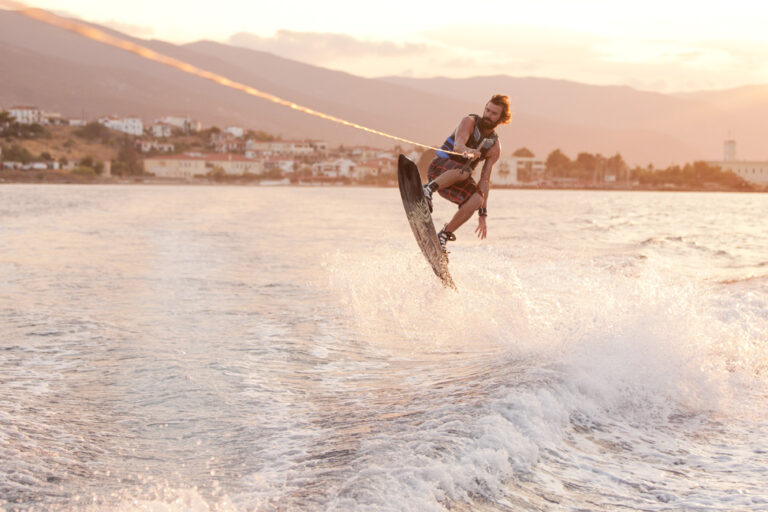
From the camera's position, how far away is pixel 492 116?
365 inches

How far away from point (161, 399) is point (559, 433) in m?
3.18

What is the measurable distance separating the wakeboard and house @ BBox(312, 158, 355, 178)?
554 ft

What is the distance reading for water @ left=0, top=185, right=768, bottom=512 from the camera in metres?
4.60

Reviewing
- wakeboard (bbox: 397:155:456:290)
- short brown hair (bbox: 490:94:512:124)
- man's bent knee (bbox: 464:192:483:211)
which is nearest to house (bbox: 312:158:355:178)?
wakeboard (bbox: 397:155:456:290)

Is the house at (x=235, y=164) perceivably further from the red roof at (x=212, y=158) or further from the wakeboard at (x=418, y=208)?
the wakeboard at (x=418, y=208)

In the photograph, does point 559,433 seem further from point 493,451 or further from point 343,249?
point 343,249

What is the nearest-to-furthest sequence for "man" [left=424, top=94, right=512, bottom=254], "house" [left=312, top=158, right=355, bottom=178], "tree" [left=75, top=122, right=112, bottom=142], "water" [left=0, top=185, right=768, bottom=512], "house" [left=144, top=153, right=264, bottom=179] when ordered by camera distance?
"water" [left=0, top=185, right=768, bottom=512]
"man" [left=424, top=94, right=512, bottom=254]
"house" [left=144, top=153, right=264, bottom=179]
"house" [left=312, top=158, right=355, bottom=178]
"tree" [left=75, top=122, right=112, bottom=142]

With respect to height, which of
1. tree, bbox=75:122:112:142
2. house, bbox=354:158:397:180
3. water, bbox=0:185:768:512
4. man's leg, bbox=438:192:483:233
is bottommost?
water, bbox=0:185:768:512

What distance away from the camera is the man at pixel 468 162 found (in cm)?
927

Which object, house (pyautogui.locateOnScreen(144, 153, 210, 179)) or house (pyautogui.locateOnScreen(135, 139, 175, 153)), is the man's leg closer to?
house (pyautogui.locateOnScreen(144, 153, 210, 179))

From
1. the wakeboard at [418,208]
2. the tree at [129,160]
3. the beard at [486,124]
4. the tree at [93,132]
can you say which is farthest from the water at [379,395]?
the tree at [93,132]

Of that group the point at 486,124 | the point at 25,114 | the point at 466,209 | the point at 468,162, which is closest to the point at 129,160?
the point at 25,114

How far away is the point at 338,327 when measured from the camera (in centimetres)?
977

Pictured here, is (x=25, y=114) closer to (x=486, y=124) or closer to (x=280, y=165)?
(x=280, y=165)
